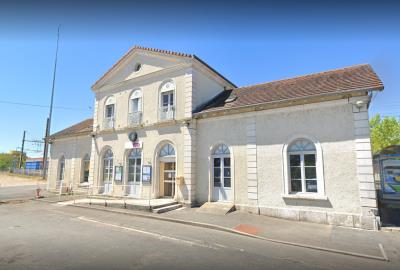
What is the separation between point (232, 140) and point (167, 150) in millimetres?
3888

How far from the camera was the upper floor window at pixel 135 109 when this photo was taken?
13895 mm

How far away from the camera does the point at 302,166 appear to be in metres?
9.04

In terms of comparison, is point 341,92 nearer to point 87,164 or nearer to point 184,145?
point 184,145

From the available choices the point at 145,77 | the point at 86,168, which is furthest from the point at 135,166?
the point at 86,168

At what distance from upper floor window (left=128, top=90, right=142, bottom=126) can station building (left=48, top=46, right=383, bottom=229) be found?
0.07 metres

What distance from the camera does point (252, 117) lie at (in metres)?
10.4

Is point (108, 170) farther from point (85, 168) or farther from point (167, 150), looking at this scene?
point (167, 150)

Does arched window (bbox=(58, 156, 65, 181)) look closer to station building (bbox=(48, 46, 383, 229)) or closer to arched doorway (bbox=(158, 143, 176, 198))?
station building (bbox=(48, 46, 383, 229))

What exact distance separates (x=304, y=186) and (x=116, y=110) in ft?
38.9

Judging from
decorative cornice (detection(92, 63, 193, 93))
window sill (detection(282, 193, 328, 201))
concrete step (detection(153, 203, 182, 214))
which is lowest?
concrete step (detection(153, 203, 182, 214))

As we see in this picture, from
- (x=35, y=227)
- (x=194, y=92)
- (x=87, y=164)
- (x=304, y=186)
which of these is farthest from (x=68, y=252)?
(x=87, y=164)

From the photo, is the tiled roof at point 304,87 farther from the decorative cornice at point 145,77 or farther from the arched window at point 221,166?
the decorative cornice at point 145,77

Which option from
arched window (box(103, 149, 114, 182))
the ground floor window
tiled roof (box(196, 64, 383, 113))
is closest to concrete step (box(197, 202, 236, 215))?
tiled roof (box(196, 64, 383, 113))

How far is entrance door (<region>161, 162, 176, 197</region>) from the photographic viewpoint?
12664 millimetres
